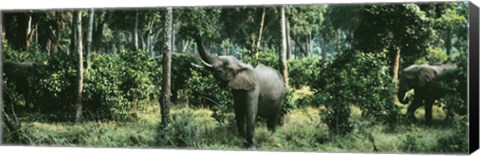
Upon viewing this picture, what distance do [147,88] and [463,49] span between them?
463 centimetres

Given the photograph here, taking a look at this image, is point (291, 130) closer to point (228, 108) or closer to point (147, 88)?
point (228, 108)

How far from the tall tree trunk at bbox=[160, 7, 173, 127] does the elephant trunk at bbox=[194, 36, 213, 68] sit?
1.58 ft

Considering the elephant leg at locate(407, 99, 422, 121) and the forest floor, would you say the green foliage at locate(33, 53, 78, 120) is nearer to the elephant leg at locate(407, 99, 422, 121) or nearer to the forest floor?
the forest floor

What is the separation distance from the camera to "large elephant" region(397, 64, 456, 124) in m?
12.2

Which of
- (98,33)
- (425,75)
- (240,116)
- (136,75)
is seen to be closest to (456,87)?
(425,75)

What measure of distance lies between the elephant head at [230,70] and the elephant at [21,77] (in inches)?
116

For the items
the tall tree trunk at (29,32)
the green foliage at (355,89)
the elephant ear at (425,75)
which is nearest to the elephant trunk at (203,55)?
the green foliage at (355,89)

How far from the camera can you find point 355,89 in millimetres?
12688

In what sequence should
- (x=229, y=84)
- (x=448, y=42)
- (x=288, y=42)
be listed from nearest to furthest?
1. (x=448, y=42)
2. (x=229, y=84)
3. (x=288, y=42)

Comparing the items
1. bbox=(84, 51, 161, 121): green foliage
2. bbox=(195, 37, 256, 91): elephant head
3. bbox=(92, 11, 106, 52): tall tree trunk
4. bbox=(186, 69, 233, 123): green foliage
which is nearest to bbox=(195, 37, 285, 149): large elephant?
bbox=(195, 37, 256, 91): elephant head

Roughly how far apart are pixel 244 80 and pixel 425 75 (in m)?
2.47

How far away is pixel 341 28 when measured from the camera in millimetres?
12656

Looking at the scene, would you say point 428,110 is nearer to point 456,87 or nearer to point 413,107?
point 413,107

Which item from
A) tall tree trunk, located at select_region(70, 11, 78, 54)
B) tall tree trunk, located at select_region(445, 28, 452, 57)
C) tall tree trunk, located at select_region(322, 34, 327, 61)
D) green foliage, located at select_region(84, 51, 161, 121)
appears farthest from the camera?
tall tree trunk, located at select_region(70, 11, 78, 54)
